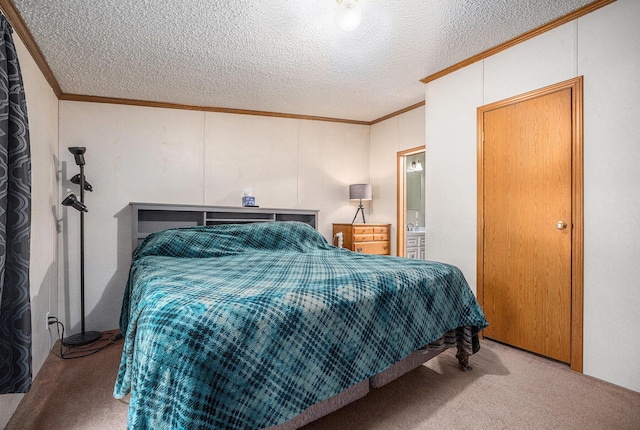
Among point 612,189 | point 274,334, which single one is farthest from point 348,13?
point 612,189

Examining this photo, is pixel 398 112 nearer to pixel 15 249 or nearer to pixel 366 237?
pixel 366 237

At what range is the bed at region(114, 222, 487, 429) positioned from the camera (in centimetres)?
102

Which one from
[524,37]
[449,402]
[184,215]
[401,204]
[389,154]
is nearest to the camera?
[449,402]

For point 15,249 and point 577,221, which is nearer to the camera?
point 15,249

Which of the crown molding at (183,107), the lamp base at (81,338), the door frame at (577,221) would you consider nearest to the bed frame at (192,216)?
the lamp base at (81,338)

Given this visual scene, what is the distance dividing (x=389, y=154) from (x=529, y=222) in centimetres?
229

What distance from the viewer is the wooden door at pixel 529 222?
2.43 m

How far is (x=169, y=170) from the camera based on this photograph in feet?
12.6

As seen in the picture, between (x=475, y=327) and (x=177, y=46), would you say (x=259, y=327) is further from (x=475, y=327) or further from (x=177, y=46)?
(x=177, y=46)

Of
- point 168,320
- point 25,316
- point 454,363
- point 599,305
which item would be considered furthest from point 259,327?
point 599,305

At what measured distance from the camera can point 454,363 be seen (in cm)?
244

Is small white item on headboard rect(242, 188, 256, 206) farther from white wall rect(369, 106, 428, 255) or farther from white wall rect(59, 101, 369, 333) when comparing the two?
white wall rect(369, 106, 428, 255)

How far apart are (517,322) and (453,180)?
1351 millimetres

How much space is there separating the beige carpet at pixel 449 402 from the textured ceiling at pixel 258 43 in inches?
96.6
